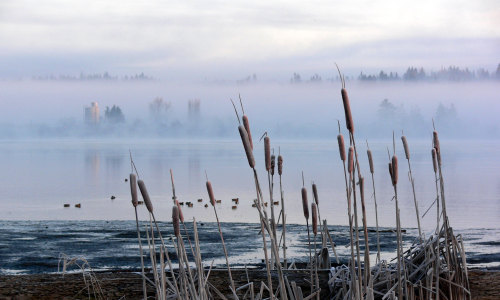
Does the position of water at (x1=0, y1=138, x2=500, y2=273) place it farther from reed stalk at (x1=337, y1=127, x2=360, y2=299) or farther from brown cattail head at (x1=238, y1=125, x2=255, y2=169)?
brown cattail head at (x1=238, y1=125, x2=255, y2=169)

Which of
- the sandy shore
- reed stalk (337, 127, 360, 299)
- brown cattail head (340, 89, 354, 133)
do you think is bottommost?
the sandy shore

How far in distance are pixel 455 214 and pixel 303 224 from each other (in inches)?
227

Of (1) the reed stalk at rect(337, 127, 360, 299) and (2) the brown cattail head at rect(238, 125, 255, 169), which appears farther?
(1) the reed stalk at rect(337, 127, 360, 299)

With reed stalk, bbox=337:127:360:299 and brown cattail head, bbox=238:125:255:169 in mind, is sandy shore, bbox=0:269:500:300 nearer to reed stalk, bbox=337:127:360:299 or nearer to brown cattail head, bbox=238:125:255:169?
reed stalk, bbox=337:127:360:299

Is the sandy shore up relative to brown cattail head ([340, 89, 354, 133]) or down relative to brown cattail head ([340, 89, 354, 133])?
down

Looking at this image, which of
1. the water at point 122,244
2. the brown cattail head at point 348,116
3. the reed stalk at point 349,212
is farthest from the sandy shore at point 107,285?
the water at point 122,244

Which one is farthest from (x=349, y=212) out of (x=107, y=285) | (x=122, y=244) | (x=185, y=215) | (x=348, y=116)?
(x=185, y=215)

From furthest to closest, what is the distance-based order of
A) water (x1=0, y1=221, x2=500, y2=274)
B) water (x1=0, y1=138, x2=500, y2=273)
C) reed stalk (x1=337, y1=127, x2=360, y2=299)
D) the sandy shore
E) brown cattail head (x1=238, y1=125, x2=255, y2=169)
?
water (x1=0, y1=138, x2=500, y2=273) < water (x1=0, y1=221, x2=500, y2=274) < the sandy shore < reed stalk (x1=337, y1=127, x2=360, y2=299) < brown cattail head (x1=238, y1=125, x2=255, y2=169)

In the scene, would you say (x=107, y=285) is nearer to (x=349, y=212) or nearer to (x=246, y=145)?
(x=349, y=212)

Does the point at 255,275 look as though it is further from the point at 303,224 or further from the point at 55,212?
the point at 55,212

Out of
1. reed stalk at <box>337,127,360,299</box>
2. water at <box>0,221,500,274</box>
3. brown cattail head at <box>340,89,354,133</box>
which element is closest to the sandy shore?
reed stalk at <box>337,127,360,299</box>

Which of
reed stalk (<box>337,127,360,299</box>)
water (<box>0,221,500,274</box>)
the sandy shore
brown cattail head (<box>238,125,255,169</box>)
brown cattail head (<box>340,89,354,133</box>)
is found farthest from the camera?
water (<box>0,221,500,274</box>)

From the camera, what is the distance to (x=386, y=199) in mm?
24328

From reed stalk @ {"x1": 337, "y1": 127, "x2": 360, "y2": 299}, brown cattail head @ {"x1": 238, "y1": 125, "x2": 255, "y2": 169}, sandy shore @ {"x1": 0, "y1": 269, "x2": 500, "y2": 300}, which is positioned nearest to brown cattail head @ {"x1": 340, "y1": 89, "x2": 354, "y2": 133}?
reed stalk @ {"x1": 337, "y1": 127, "x2": 360, "y2": 299}
